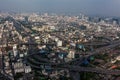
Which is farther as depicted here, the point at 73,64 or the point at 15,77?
the point at 73,64

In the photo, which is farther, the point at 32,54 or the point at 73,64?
the point at 32,54

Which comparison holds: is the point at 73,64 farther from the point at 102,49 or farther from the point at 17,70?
the point at 102,49

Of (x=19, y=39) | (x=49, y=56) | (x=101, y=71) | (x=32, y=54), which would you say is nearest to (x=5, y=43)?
(x=19, y=39)

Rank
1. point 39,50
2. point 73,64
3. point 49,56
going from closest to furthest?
point 73,64 < point 49,56 < point 39,50

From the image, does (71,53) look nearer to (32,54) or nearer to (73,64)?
(73,64)

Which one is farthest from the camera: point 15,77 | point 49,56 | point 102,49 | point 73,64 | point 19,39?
point 19,39

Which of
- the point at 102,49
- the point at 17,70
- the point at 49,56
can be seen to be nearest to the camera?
the point at 17,70

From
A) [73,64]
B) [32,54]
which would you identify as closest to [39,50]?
[32,54]

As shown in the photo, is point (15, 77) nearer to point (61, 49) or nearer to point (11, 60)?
point (11, 60)

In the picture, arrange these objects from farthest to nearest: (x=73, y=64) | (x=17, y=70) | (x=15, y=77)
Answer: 1. (x=73, y=64)
2. (x=17, y=70)
3. (x=15, y=77)
